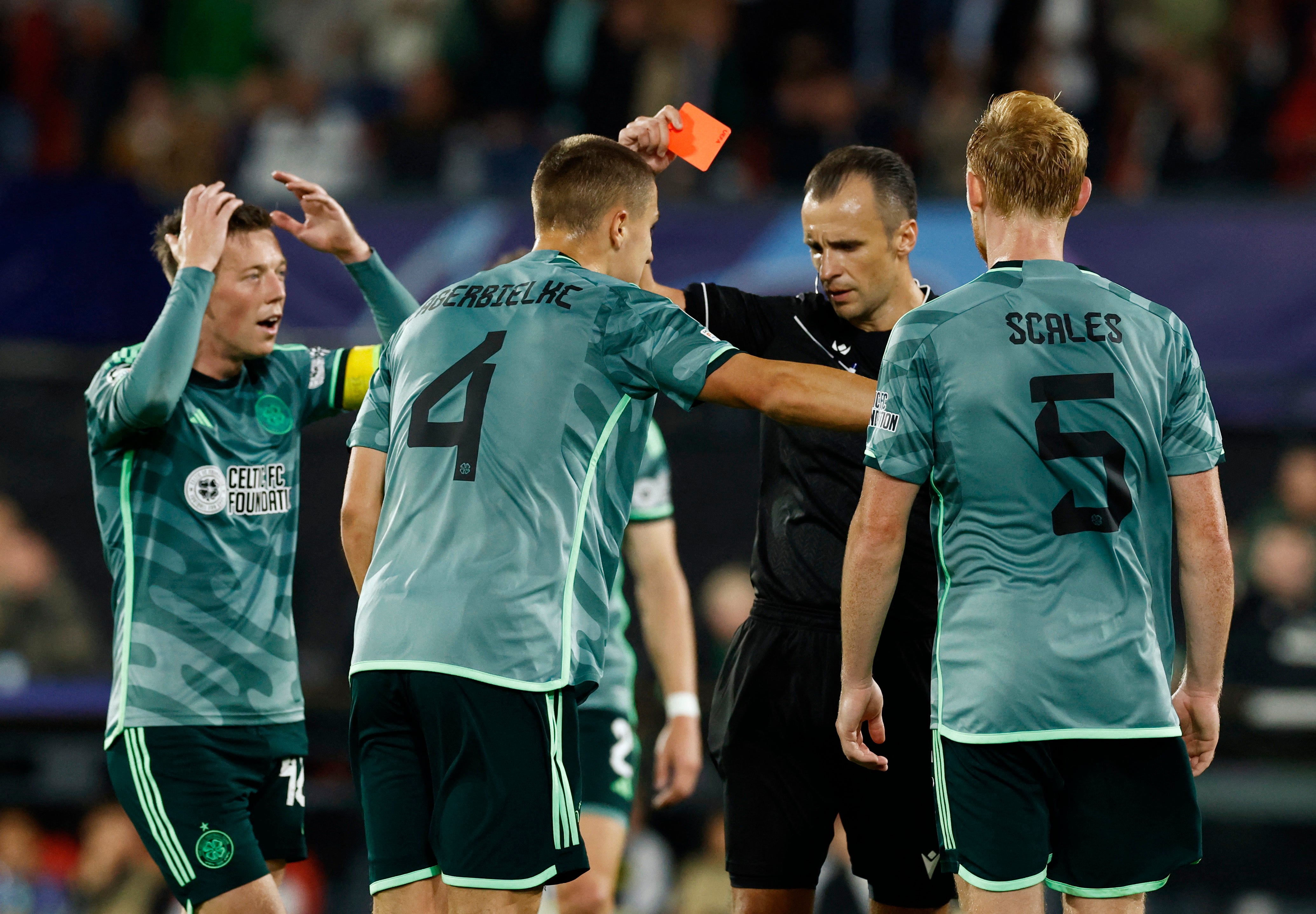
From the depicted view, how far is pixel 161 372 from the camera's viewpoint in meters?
4.42

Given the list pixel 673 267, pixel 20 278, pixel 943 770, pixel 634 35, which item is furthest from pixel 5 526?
pixel 943 770

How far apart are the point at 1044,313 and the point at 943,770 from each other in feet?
3.62

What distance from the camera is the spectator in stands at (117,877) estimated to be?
27.9ft

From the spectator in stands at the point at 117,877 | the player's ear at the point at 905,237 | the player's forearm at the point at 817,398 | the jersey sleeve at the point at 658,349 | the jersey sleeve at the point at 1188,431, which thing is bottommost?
the spectator in stands at the point at 117,877

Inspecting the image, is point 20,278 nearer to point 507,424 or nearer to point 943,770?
point 507,424

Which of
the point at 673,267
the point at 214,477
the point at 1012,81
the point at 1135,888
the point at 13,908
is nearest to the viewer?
the point at 1135,888

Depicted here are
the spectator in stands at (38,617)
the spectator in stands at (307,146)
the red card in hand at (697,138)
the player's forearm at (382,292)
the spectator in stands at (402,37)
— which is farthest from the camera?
the spectator in stands at (402,37)

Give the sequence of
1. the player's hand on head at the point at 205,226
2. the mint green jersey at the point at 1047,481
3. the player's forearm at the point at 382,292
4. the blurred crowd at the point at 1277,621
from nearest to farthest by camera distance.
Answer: the mint green jersey at the point at 1047,481 → the player's hand on head at the point at 205,226 → the player's forearm at the point at 382,292 → the blurred crowd at the point at 1277,621

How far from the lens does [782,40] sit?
11.6 metres

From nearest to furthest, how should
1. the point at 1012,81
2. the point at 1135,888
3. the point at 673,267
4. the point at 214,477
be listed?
the point at 1135,888 < the point at 214,477 < the point at 673,267 < the point at 1012,81

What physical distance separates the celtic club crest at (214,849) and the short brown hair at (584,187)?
2.05 m

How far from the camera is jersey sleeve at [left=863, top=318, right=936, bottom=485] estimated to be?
11.7 ft

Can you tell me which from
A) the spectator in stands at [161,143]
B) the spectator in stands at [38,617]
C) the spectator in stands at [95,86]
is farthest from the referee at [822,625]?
the spectator in stands at [95,86]

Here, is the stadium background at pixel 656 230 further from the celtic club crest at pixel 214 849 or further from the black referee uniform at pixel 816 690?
the celtic club crest at pixel 214 849
